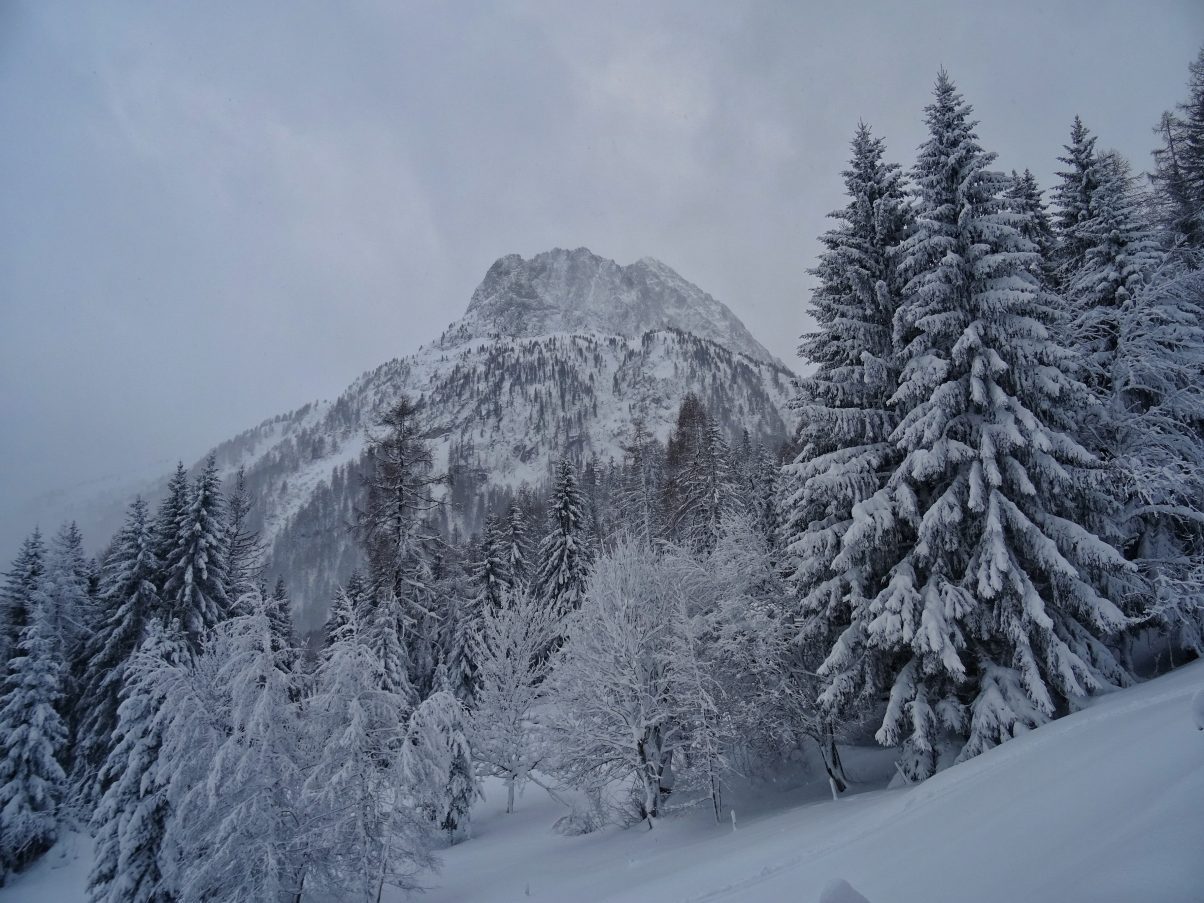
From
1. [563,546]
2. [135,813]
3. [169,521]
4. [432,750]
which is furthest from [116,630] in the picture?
[563,546]

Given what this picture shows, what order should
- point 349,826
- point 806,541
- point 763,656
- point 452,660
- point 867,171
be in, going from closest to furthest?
point 349,826 → point 806,541 → point 867,171 → point 763,656 → point 452,660

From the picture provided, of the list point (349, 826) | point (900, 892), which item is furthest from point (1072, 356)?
point (349, 826)

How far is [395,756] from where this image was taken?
1423cm

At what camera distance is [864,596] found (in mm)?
14234

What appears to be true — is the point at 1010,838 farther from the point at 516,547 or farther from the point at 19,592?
the point at 19,592

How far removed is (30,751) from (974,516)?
38106 mm

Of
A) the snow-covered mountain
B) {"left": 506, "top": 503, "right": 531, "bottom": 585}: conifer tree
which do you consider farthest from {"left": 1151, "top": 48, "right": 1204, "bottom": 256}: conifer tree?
the snow-covered mountain

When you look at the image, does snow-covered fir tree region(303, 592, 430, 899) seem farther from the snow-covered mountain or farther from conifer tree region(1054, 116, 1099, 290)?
the snow-covered mountain

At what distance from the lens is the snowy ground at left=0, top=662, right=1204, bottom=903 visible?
4.46m

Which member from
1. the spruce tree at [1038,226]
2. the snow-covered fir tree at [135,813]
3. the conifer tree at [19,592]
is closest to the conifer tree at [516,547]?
the snow-covered fir tree at [135,813]

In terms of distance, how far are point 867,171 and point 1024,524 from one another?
33.8 feet

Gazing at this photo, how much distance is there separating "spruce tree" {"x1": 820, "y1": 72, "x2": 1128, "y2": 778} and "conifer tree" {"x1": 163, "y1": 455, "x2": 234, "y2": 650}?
2642 centimetres

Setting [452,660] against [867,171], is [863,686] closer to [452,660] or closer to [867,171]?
[867,171]

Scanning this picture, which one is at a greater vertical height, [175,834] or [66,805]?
[175,834]
